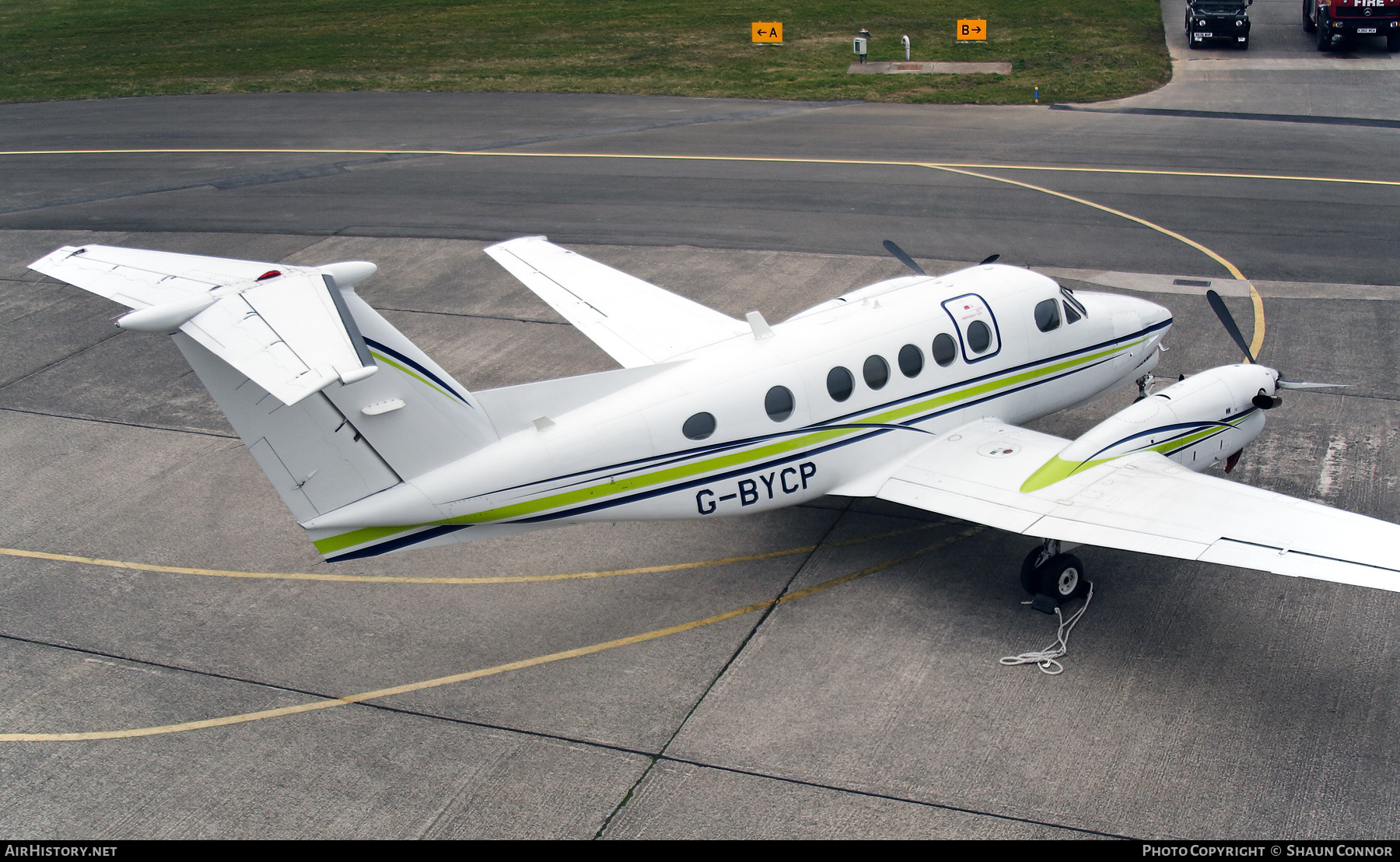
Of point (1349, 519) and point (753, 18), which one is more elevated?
point (753, 18)

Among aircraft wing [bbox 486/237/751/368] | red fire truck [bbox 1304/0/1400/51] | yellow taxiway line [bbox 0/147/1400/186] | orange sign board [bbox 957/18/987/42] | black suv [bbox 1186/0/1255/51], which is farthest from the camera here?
orange sign board [bbox 957/18/987/42]

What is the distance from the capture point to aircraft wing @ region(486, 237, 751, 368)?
645 inches

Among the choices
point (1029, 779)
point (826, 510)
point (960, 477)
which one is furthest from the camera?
point (826, 510)

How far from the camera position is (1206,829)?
10.4 meters

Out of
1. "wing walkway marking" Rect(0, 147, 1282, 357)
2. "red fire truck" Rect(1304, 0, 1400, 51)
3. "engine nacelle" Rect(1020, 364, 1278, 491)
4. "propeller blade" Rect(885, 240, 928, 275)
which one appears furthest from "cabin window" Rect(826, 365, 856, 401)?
"red fire truck" Rect(1304, 0, 1400, 51)

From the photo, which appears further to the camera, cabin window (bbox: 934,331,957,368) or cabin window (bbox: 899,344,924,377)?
cabin window (bbox: 934,331,957,368)

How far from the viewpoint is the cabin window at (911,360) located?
1468 cm

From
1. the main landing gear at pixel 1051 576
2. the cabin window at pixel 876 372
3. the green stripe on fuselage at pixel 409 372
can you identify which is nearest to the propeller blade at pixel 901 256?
the cabin window at pixel 876 372

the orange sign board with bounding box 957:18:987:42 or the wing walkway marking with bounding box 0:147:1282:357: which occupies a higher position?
the orange sign board with bounding box 957:18:987:42

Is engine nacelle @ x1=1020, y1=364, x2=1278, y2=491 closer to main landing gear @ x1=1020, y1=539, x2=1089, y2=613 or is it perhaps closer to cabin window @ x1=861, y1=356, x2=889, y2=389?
main landing gear @ x1=1020, y1=539, x2=1089, y2=613

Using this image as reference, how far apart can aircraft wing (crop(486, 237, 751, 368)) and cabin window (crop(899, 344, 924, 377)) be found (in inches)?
88.8

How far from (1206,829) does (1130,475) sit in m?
4.47
